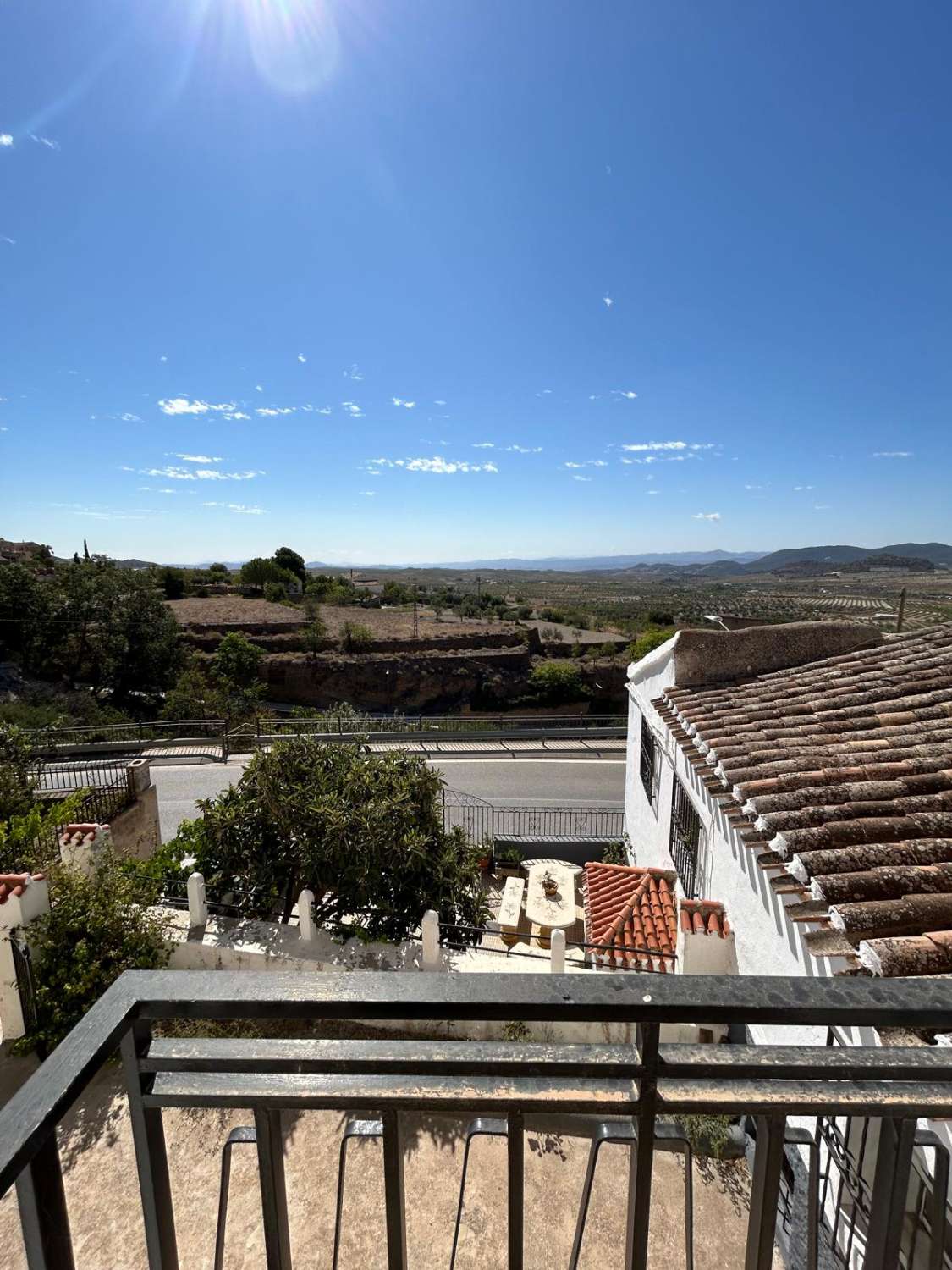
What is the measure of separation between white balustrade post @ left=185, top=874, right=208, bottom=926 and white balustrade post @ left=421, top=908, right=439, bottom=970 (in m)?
2.78

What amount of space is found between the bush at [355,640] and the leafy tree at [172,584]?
740 inches

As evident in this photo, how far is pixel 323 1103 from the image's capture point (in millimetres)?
1228

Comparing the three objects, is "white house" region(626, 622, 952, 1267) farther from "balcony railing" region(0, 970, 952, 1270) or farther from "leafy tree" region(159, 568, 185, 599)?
"leafy tree" region(159, 568, 185, 599)

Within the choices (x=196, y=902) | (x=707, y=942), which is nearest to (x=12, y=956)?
(x=196, y=902)

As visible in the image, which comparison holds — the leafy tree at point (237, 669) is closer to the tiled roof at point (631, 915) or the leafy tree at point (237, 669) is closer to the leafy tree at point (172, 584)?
the leafy tree at point (172, 584)

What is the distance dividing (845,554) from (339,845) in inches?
5437

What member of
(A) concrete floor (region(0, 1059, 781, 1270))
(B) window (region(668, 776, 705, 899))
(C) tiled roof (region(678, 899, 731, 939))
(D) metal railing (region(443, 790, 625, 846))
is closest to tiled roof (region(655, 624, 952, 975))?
(B) window (region(668, 776, 705, 899))

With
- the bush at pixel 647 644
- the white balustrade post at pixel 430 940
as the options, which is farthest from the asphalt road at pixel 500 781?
the bush at pixel 647 644

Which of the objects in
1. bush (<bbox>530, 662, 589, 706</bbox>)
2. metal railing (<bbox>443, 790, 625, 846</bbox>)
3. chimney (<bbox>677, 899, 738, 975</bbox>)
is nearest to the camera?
chimney (<bbox>677, 899, 738, 975</bbox>)

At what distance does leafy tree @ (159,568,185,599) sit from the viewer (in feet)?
160

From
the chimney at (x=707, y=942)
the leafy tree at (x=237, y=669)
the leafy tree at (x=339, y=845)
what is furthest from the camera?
the leafy tree at (x=237, y=669)

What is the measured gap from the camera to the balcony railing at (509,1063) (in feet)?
3.77

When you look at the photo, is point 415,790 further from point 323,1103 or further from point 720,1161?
point 323,1103

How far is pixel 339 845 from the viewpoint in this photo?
7.52 meters
